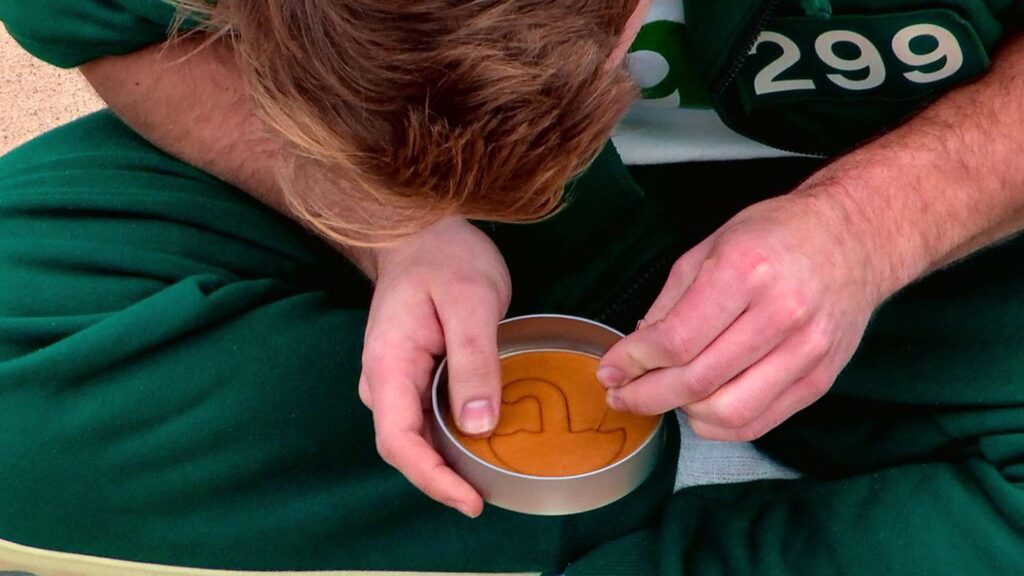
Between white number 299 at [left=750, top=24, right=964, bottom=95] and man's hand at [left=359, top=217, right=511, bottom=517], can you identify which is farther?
white number 299 at [left=750, top=24, right=964, bottom=95]

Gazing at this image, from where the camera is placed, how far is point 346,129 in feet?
1.70

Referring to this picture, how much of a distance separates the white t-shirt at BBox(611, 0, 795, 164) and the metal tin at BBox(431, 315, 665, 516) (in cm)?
27

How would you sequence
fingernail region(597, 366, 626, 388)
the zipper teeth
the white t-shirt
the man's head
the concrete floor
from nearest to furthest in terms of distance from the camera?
the man's head < fingernail region(597, 366, 626, 388) < the zipper teeth < the white t-shirt < the concrete floor

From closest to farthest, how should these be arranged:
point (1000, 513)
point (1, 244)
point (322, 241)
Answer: point (1000, 513) → point (1, 244) → point (322, 241)

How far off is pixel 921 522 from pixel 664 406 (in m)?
0.30

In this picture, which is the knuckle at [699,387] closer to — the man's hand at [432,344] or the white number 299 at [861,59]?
the man's hand at [432,344]

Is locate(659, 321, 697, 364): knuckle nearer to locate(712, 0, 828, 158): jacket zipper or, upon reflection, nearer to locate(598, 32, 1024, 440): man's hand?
locate(598, 32, 1024, 440): man's hand

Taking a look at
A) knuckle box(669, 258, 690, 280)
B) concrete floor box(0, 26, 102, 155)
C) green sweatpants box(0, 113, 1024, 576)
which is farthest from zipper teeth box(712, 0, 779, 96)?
concrete floor box(0, 26, 102, 155)

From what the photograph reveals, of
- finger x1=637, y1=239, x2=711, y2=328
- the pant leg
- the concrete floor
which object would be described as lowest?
the concrete floor

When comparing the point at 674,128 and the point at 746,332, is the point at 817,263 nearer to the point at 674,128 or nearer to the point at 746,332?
the point at 746,332

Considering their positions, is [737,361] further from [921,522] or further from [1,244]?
[1,244]

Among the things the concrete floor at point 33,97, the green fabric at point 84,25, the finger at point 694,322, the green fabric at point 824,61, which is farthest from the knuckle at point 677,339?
the concrete floor at point 33,97

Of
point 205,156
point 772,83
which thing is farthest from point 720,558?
point 205,156

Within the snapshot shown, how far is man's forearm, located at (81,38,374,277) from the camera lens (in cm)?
86
